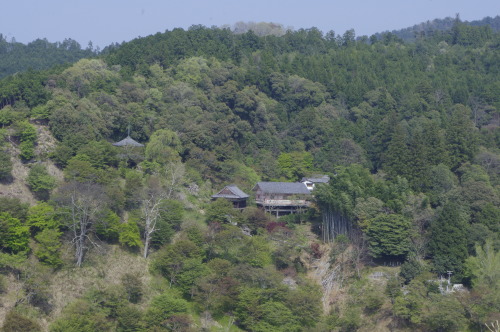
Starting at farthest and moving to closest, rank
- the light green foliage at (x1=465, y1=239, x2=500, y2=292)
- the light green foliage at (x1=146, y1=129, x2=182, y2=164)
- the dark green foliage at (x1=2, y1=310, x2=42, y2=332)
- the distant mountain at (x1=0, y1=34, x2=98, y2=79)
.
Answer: the distant mountain at (x1=0, y1=34, x2=98, y2=79)
the light green foliage at (x1=146, y1=129, x2=182, y2=164)
the light green foliage at (x1=465, y1=239, x2=500, y2=292)
the dark green foliage at (x1=2, y1=310, x2=42, y2=332)

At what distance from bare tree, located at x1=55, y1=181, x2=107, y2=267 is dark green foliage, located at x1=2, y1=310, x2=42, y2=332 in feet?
17.8

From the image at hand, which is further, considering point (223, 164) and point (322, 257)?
point (223, 164)

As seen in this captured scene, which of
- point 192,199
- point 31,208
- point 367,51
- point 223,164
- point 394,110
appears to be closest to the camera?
point 31,208

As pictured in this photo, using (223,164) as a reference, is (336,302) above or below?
below

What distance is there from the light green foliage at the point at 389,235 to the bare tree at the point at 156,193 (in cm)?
1238

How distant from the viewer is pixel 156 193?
3847cm

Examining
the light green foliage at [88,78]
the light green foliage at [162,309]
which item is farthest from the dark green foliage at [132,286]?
the light green foliage at [88,78]

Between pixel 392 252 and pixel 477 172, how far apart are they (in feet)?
38.4

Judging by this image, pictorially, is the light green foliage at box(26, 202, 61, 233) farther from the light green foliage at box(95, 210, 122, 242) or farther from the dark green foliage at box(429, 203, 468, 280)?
the dark green foliage at box(429, 203, 468, 280)

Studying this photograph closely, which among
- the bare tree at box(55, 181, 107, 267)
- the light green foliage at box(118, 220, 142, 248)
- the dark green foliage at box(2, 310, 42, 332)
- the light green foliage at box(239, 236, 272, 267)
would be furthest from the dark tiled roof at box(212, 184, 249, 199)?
the dark green foliage at box(2, 310, 42, 332)

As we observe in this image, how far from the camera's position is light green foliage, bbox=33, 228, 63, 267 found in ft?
107

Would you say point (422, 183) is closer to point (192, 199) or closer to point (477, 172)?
point (477, 172)

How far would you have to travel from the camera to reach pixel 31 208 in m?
33.9

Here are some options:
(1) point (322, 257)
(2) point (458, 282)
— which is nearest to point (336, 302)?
(1) point (322, 257)
